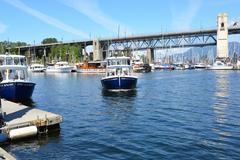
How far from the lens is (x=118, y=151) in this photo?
24.6 metres

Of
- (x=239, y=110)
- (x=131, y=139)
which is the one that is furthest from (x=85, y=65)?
(x=131, y=139)

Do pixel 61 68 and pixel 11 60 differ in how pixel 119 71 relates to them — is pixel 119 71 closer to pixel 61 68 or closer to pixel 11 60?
pixel 11 60

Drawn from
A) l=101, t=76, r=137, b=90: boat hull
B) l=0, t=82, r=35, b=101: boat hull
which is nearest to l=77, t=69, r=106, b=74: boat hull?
l=101, t=76, r=137, b=90: boat hull

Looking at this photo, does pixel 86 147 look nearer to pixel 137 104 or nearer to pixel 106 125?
pixel 106 125

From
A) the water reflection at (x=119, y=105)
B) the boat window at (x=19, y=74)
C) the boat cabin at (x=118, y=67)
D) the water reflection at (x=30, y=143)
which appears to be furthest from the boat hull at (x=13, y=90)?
the water reflection at (x=30, y=143)

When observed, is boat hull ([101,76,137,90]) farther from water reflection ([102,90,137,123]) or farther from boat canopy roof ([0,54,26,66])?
boat canopy roof ([0,54,26,66])

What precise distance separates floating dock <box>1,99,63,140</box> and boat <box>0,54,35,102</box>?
616 inches

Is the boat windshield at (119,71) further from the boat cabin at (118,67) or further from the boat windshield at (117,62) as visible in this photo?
the boat windshield at (117,62)

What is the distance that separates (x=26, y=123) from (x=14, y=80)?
2188 cm

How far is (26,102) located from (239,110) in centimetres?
2431

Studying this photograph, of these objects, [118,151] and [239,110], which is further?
[239,110]

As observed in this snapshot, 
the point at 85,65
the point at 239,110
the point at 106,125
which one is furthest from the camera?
the point at 85,65

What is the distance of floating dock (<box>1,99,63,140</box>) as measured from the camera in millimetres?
26781

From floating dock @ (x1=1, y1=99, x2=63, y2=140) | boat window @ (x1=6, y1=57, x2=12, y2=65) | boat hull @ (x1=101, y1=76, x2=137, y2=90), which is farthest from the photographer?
boat hull @ (x1=101, y1=76, x2=137, y2=90)
